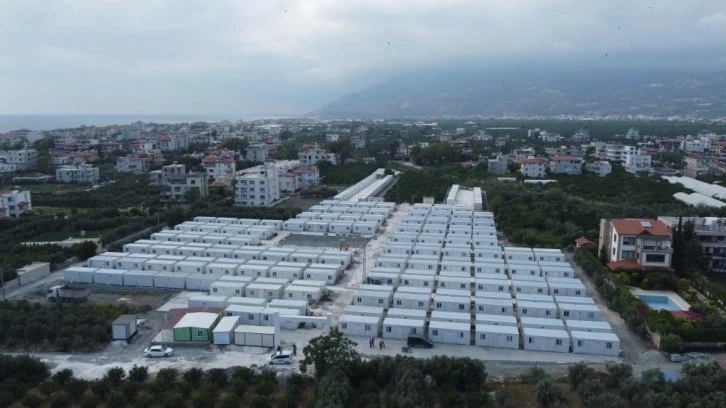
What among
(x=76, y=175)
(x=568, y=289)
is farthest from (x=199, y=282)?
(x=76, y=175)

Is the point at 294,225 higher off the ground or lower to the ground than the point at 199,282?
higher

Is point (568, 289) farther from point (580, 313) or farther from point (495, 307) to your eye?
point (495, 307)

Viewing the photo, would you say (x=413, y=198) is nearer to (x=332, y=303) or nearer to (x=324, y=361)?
(x=332, y=303)

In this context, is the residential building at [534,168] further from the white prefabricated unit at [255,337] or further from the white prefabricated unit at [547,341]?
the white prefabricated unit at [255,337]

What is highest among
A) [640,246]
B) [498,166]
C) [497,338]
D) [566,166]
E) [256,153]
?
[256,153]

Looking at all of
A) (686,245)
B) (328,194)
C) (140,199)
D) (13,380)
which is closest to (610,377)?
(686,245)

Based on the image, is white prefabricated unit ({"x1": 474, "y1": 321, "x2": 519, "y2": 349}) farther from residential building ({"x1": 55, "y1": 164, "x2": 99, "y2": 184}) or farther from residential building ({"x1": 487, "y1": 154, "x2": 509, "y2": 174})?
residential building ({"x1": 55, "y1": 164, "x2": 99, "y2": 184})

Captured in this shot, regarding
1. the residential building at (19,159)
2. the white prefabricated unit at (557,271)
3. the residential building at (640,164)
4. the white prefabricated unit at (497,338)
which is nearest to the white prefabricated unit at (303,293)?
the white prefabricated unit at (497,338)
